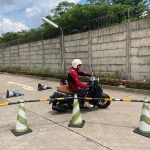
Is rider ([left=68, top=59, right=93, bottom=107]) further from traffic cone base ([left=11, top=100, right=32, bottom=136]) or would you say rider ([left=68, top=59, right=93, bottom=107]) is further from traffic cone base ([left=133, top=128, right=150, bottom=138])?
traffic cone base ([left=133, top=128, right=150, bottom=138])

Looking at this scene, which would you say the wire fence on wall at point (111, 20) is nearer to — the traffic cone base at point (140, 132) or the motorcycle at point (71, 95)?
the motorcycle at point (71, 95)

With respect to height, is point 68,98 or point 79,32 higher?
point 79,32

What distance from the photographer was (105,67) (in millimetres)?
13148

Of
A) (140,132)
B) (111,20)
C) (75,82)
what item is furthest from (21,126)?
(111,20)

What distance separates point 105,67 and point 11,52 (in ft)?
50.7

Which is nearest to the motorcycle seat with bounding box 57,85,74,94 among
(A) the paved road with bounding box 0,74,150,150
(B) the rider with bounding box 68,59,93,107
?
(B) the rider with bounding box 68,59,93,107

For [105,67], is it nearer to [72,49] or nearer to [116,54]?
[116,54]

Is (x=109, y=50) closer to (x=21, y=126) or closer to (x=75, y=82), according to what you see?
(x=75, y=82)

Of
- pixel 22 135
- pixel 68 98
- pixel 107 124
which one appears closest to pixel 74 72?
pixel 68 98

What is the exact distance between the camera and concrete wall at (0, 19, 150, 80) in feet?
35.9

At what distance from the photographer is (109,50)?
12.7 metres

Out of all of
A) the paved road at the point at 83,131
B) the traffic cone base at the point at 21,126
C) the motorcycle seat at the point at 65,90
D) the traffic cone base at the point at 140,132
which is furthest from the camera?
the motorcycle seat at the point at 65,90

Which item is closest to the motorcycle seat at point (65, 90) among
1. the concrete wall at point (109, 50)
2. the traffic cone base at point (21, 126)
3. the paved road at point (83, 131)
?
the paved road at point (83, 131)

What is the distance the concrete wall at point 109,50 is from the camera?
10.9 metres
